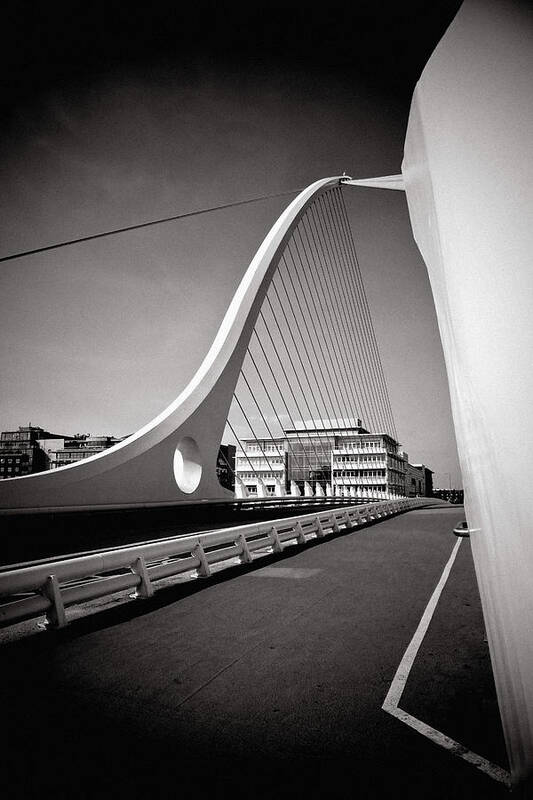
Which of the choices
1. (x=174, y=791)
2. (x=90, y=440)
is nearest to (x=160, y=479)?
(x=174, y=791)

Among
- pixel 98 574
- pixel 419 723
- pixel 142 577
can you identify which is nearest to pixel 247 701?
pixel 419 723

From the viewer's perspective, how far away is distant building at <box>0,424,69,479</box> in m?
118

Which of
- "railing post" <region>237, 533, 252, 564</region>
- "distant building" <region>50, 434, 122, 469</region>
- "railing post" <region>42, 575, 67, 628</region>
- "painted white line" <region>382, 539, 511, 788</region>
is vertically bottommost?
"painted white line" <region>382, 539, 511, 788</region>

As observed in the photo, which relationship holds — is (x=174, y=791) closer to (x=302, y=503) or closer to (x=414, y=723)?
(x=414, y=723)

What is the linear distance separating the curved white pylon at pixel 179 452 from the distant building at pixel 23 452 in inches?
4226

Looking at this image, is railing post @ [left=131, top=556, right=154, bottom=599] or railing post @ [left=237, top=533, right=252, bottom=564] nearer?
railing post @ [left=131, top=556, right=154, bottom=599]

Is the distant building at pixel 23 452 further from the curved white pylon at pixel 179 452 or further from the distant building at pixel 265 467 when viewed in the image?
the curved white pylon at pixel 179 452

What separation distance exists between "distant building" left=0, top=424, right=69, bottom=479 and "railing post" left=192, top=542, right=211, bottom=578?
118 metres

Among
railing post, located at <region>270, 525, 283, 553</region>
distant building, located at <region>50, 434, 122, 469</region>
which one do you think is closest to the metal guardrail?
railing post, located at <region>270, 525, 283, 553</region>

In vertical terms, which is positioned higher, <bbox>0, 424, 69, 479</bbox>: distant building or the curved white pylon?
<bbox>0, 424, 69, 479</bbox>: distant building

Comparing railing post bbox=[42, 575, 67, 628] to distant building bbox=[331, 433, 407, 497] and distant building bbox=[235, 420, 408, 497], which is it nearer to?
distant building bbox=[235, 420, 408, 497]

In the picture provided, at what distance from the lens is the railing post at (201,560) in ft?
29.5

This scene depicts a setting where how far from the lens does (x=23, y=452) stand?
122438 millimetres

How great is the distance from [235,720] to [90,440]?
14463 cm
